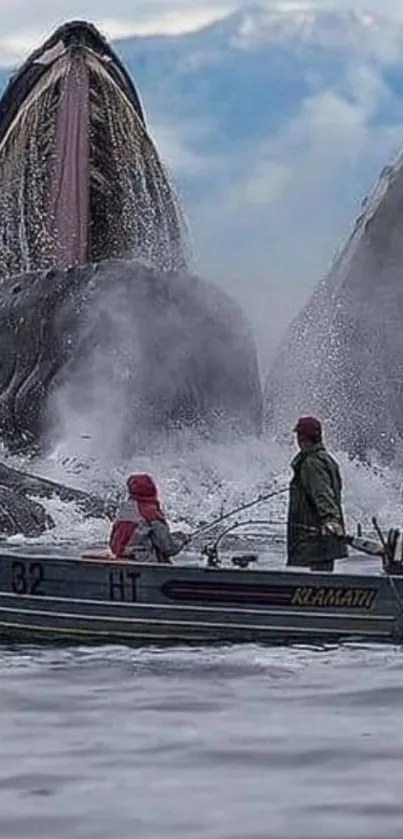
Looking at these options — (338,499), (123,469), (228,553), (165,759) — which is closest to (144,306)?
(123,469)

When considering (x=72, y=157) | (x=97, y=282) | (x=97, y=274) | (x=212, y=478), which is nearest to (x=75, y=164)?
(x=72, y=157)

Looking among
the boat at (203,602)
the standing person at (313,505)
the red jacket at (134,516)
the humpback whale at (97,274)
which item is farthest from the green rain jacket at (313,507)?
the humpback whale at (97,274)

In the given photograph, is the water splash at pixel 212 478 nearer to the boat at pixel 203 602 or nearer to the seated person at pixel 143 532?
the seated person at pixel 143 532

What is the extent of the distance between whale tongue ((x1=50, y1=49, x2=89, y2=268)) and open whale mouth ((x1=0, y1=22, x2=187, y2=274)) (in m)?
Result: 0.02

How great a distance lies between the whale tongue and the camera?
49.3 metres

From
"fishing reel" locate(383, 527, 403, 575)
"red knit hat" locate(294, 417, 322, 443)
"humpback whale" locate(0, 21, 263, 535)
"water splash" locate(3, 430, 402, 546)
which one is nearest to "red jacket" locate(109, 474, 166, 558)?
"red knit hat" locate(294, 417, 322, 443)

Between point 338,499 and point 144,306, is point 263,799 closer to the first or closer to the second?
point 338,499

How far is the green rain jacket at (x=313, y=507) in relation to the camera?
1889cm

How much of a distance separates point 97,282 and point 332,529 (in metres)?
26.4

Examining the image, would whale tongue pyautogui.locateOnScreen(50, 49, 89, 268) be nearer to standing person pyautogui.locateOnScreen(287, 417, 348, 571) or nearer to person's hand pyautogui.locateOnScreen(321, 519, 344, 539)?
standing person pyautogui.locateOnScreen(287, 417, 348, 571)

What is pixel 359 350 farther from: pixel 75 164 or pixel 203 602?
pixel 203 602

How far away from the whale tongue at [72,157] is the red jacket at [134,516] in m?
31.0

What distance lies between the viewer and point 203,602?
18.0m

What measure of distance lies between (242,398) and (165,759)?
3362 cm
